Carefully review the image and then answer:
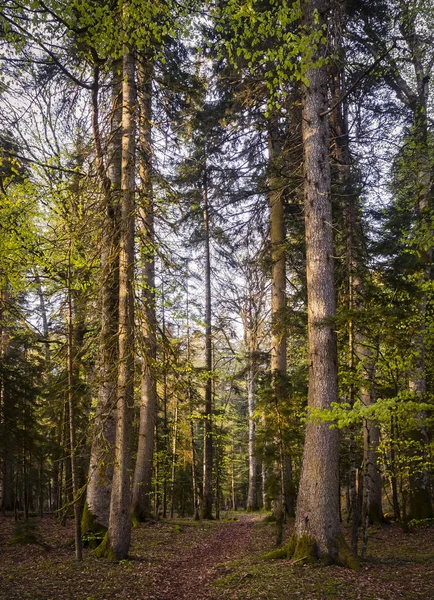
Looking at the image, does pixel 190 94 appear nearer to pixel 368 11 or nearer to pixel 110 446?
pixel 368 11

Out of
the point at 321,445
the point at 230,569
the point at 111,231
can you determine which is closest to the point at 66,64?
the point at 111,231

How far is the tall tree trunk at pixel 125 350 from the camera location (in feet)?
23.9

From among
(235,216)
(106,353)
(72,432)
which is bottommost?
(72,432)

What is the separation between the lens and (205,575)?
7.28 metres

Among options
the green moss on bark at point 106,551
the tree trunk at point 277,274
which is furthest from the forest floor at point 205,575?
the tree trunk at point 277,274

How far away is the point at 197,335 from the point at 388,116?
999cm

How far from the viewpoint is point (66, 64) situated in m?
7.42

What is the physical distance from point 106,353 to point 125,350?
502mm

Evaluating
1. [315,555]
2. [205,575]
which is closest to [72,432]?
[205,575]

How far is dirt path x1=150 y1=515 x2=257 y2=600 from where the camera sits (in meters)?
6.16

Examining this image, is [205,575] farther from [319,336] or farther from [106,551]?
[319,336]

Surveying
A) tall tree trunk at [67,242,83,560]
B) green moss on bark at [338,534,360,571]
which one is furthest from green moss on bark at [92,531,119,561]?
green moss on bark at [338,534,360,571]

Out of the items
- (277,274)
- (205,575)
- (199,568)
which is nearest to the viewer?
(205,575)

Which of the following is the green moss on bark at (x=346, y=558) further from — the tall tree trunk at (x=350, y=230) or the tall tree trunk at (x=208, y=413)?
the tall tree trunk at (x=208, y=413)
